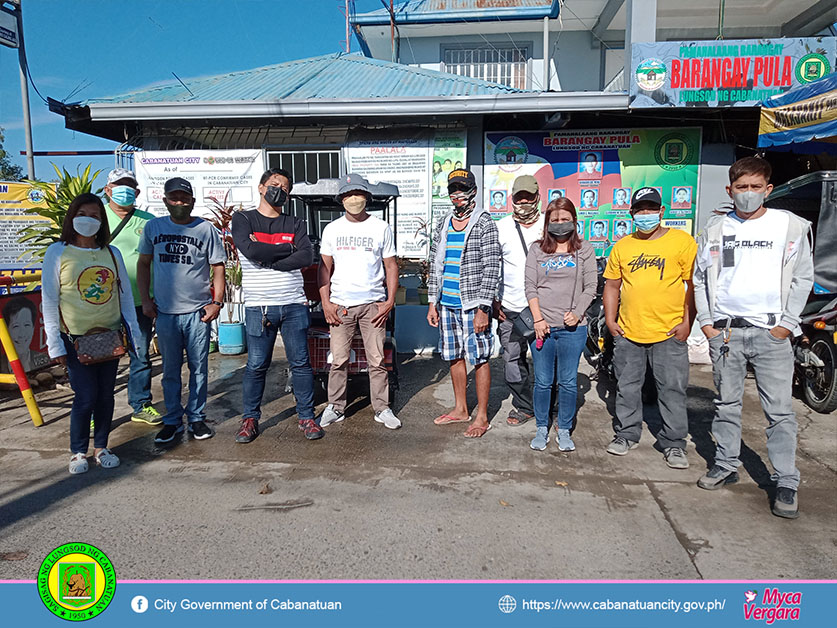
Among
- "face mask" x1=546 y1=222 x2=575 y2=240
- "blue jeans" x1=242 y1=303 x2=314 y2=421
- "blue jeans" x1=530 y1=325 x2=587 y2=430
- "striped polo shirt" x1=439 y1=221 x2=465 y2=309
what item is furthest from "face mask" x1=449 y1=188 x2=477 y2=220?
"blue jeans" x1=242 y1=303 x2=314 y2=421

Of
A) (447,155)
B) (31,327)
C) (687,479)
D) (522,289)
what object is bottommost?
(687,479)

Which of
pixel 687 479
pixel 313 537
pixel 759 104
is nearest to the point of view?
pixel 313 537

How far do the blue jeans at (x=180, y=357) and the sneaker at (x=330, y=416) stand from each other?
3.23ft

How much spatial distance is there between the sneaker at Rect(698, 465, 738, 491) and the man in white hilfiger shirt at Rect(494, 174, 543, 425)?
1.58 m

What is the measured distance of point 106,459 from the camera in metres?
3.87

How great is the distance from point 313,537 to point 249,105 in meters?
5.97

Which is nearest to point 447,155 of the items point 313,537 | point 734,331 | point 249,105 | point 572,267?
point 249,105

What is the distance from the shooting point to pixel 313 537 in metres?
2.96

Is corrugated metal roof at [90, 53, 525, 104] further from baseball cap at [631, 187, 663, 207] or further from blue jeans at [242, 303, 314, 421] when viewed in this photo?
baseball cap at [631, 187, 663, 207]

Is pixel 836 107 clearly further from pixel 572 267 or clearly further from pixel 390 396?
pixel 390 396

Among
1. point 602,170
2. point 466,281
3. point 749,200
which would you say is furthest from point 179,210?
point 602,170

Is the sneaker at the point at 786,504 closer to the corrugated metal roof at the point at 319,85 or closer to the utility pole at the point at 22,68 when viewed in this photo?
the corrugated metal roof at the point at 319,85

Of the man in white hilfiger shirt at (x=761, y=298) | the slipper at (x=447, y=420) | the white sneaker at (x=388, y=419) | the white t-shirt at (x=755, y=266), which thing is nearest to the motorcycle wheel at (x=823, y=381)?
the man in white hilfiger shirt at (x=761, y=298)

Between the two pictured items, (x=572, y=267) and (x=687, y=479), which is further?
(x=572, y=267)
